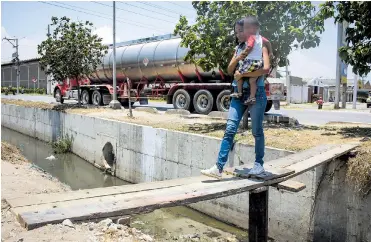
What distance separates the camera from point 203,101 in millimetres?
15523

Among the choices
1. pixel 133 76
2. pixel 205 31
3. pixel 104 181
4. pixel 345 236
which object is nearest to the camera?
pixel 345 236

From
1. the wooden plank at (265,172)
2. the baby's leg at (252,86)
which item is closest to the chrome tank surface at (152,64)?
the wooden plank at (265,172)

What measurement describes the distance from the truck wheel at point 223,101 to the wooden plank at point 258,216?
982cm

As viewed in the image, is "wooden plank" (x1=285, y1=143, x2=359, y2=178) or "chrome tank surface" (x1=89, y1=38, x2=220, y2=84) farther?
"chrome tank surface" (x1=89, y1=38, x2=220, y2=84)

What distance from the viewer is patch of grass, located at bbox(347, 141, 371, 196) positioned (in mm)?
5684

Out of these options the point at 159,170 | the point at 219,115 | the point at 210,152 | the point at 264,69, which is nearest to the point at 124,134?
the point at 159,170

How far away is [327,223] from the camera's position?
6.32m

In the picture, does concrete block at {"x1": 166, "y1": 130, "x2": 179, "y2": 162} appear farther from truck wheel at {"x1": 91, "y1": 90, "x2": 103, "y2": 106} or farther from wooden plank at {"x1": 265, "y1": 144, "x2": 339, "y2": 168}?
truck wheel at {"x1": 91, "y1": 90, "x2": 103, "y2": 106}

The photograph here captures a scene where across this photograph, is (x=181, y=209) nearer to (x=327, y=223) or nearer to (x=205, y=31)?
(x=327, y=223)

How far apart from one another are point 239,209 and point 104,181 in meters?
5.58

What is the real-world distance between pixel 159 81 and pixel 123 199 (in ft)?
50.0

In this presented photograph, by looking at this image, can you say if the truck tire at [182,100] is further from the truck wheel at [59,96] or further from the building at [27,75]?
the building at [27,75]

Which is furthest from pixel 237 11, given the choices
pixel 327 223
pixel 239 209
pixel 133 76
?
pixel 133 76

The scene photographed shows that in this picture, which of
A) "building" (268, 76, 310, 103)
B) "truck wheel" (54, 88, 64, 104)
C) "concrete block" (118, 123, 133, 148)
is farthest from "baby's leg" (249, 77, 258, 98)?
"building" (268, 76, 310, 103)
